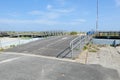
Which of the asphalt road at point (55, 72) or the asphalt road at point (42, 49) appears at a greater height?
the asphalt road at point (42, 49)

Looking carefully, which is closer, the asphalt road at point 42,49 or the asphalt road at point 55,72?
A: the asphalt road at point 55,72

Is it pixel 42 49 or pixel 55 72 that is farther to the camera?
pixel 42 49

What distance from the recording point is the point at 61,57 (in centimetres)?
1371

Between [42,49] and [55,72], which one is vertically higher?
[42,49]

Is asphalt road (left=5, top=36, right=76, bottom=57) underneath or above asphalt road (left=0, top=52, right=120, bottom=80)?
above

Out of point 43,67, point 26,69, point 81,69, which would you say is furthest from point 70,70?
point 26,69

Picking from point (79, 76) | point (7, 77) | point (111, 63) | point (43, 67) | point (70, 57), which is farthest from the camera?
point (70, 57)

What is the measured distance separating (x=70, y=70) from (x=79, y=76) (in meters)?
1.10

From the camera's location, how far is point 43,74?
351 inches

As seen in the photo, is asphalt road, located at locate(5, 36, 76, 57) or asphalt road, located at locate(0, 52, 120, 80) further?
asphalt road, located at locate(5, 36, 76, 57)

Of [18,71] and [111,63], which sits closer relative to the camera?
[18,71]

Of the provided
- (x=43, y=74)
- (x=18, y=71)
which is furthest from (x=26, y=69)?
(x=43, y=74)

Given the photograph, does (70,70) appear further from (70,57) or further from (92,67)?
(70,57)

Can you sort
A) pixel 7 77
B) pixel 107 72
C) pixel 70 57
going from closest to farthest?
pixel 7 77 < pixel 107 72 < pixel 70 57
